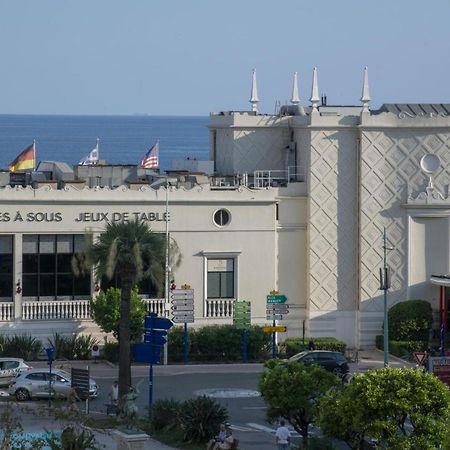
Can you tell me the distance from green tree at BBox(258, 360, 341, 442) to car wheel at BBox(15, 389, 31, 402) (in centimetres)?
1026

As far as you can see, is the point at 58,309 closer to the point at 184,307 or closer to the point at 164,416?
the point at 184,307

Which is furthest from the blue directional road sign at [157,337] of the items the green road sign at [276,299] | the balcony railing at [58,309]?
the green road sign at [276,299]

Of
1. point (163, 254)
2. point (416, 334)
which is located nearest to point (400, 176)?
point (416, 334)

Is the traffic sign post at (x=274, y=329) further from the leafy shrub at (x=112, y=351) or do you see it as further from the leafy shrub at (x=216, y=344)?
the leafy shrub at (x=112, y=351)

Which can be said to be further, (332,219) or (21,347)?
(332,219)

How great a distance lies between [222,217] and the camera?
5997 cm

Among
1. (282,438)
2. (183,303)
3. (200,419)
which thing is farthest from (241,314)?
(282,438)

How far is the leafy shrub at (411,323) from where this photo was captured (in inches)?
2346

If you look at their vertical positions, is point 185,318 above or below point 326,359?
above

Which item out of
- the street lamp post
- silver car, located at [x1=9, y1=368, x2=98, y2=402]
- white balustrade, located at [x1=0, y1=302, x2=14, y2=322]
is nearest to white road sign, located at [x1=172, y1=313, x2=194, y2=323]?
white balustrade, located at [x1=0, y1=302, x2=14, y2=322]

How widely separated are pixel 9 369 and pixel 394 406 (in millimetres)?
18065

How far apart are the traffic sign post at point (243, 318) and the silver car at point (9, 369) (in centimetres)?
926

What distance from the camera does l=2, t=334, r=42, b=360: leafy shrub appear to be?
56.0m

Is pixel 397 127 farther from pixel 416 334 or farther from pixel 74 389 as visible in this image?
pixel 74 389
